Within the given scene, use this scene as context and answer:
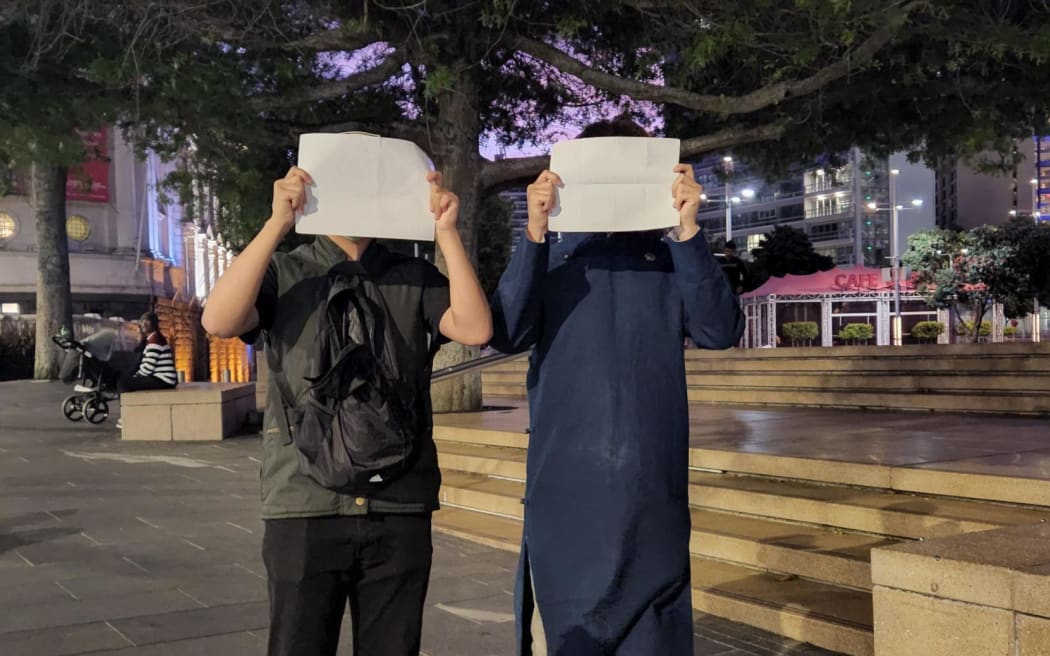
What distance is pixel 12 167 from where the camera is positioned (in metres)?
14.1

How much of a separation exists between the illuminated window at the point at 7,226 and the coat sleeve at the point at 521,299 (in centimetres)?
4466

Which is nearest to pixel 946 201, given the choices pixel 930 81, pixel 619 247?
pixel 930 81

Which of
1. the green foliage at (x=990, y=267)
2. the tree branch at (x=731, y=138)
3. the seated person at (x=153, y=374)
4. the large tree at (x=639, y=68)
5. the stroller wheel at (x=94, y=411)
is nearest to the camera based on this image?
the large tree at (x=639, y=68)

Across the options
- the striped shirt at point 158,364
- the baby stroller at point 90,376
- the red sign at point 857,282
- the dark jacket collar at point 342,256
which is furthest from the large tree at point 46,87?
the red sign at point 857,282

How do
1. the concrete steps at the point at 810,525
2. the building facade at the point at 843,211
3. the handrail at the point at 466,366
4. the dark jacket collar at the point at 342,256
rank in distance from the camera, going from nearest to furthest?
the dark jacket collar at the point at 342,256, the concrete steps at the point at 810,525, the handrail at the point at 466,366, the building facade at the point at 843,211

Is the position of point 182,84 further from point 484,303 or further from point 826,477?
point 484,303

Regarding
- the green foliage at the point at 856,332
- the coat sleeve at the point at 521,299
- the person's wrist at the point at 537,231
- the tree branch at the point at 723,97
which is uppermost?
the tree branch at the point at 723,97

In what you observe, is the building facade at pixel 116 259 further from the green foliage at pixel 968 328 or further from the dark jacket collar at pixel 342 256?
the dark jacket collar at pixel 342 256

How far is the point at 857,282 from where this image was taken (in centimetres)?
3044

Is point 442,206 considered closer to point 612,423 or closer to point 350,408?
point 350,408

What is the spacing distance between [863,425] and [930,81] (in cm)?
494

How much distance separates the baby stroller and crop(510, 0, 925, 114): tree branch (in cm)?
836

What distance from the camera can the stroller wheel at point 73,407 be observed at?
15.5 meters

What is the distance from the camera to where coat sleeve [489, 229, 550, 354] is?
247 centimetres
